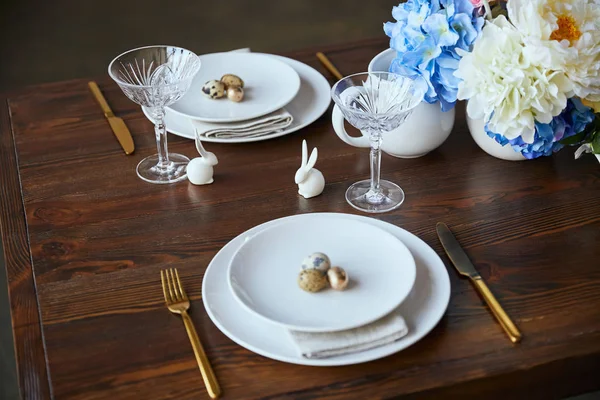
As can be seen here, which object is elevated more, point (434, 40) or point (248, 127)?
point (434, 40)

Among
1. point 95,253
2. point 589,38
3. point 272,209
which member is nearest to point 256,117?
point 272,209

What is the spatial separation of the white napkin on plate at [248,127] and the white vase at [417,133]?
15 cm

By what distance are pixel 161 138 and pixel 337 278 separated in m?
0.46

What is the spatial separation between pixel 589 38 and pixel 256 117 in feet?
1.74

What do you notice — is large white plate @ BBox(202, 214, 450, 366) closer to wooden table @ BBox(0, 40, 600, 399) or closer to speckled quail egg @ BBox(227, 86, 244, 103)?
wooden table @ BBox(0, 40, 600, 399)

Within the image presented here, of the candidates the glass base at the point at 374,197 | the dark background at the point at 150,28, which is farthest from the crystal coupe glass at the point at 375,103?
the dark background at the point at 150,28

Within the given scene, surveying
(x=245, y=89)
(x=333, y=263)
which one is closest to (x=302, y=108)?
(x=245, y=89)

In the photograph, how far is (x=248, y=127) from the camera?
1227 mm

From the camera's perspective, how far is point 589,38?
96 centimetres

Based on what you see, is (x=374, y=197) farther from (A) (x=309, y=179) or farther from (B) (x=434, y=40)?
(B) (x=434, y=40)

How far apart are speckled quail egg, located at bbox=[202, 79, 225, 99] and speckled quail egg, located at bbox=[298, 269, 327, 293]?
53cm

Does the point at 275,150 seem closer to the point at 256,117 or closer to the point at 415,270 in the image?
the point at 256,117

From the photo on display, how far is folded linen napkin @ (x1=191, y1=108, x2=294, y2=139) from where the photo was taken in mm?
1220

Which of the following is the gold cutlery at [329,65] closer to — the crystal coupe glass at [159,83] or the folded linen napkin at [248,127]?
the folded linen napkin at [248,127]
